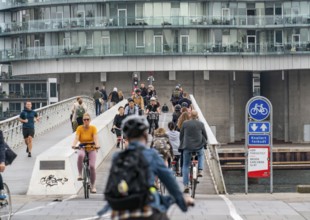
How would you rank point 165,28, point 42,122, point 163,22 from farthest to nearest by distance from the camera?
point 165,28
point 163,22
point 42,122

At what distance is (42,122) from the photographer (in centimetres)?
3978

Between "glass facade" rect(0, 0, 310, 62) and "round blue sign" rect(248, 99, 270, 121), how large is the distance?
6240 cm

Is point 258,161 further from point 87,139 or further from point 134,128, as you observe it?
point 134,128

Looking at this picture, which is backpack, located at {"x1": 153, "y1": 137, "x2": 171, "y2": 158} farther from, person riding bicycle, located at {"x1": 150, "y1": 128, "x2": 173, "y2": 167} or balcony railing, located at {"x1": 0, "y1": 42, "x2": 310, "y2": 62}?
balcony railing, located at {"x1": 0, "y1": 42, "x2": 310, "y2": 62}

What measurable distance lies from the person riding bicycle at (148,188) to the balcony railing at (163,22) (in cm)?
7622

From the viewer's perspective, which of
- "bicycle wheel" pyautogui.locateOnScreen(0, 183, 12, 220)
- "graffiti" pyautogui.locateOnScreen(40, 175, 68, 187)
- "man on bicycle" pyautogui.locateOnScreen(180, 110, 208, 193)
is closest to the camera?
"bicycle wheel" pyautogui.locateOnScreen(0, 183, 12, 220)

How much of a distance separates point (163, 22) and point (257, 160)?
6306 cm

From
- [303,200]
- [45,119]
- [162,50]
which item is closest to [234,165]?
[162,50]

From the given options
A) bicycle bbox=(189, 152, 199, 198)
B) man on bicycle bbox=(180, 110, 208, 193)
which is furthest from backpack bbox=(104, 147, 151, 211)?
bicycle bbox=(189, 152, 199, 198)

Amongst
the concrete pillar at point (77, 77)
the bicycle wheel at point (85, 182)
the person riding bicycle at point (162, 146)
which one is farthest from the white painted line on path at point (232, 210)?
the concrete pillar at point (77, 77)

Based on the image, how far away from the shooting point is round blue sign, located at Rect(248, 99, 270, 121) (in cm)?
2117

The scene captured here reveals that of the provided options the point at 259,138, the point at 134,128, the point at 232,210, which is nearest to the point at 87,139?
the point at 232,210

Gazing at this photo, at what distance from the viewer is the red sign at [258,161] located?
21172mm

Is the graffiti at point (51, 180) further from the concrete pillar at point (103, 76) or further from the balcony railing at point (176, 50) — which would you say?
the concrete pillar at point (103, 76)
